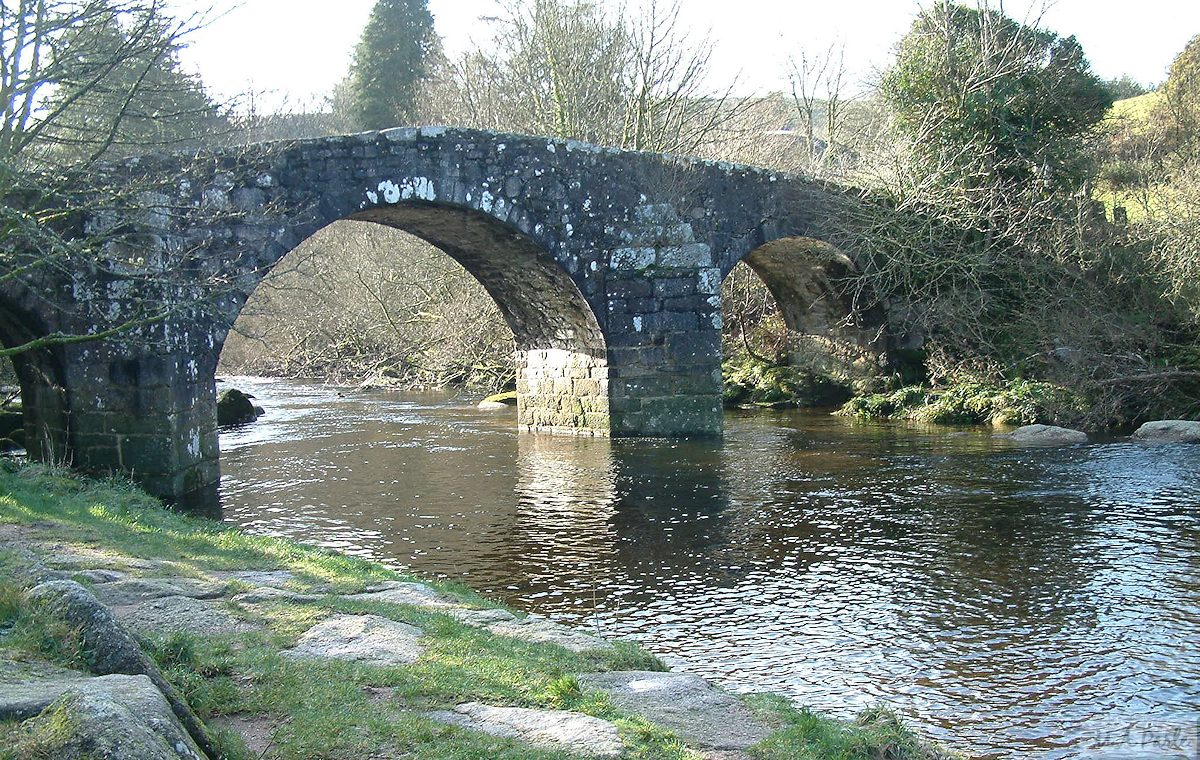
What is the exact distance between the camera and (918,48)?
57.9ft

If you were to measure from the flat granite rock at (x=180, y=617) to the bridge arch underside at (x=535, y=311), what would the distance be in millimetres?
7918

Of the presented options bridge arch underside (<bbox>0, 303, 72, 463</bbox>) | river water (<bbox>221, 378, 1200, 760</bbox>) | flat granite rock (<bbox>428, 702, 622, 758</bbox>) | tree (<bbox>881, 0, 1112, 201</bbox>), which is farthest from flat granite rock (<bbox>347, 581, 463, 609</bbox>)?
tree (<bbox>881, 0, 1112, 201</bbox>)

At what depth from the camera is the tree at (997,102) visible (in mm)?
16844

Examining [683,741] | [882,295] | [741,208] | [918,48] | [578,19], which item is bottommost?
[683,741]

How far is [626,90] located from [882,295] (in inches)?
263

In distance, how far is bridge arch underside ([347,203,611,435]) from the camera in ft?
43.5

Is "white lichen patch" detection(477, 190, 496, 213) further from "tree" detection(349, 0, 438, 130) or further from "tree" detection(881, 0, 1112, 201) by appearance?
"tree" detection(349, 0, 438, 130)

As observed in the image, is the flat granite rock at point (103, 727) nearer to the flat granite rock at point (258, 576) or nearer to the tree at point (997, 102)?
the flat granite rock at point (258, 576)

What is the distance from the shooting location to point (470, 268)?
48.9 ft

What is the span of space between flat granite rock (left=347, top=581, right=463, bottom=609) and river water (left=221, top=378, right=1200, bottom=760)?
0.92 meters

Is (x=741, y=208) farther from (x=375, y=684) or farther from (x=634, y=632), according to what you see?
(x=375, y=684)

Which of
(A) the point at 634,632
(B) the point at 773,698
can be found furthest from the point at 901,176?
(B) the point at 773,698

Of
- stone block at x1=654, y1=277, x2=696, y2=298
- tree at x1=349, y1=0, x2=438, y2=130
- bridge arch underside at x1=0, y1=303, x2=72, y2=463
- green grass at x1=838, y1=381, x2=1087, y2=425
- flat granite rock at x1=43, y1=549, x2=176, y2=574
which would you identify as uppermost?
tree at x1=349, y1=0, x2=438, y2=130

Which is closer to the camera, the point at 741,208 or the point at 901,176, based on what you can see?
the point at 741,208
